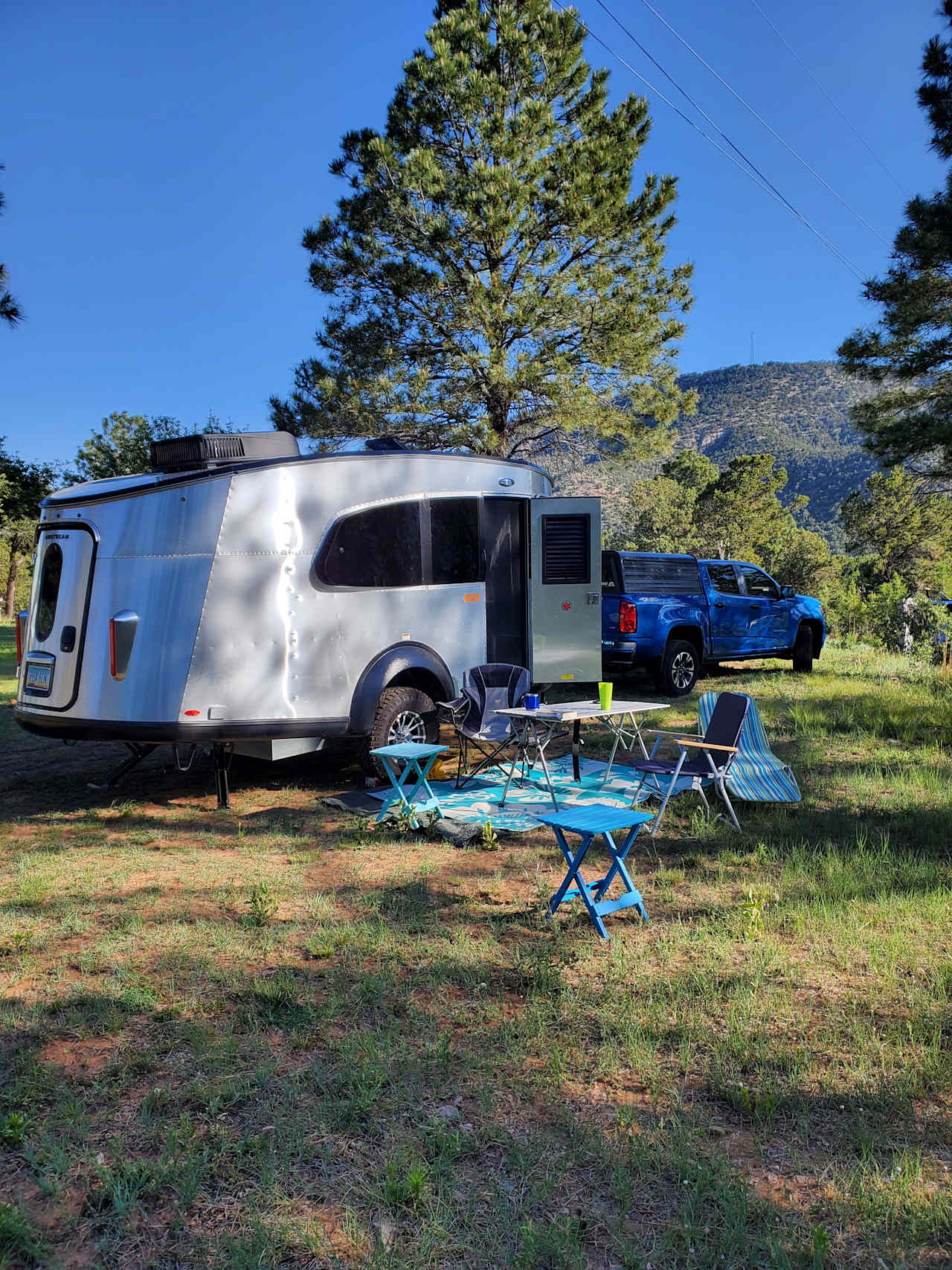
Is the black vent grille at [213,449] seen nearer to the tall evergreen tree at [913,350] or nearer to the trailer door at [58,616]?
the trailer door at [58,616]

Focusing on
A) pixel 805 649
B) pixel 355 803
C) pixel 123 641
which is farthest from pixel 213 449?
pixel 805 649

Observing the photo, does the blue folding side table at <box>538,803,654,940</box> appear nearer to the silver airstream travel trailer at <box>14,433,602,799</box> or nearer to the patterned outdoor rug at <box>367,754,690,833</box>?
the patterned outdoor rug at <box>367,754,690,833</box>

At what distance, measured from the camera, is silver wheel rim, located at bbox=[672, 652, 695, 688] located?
11180 mm

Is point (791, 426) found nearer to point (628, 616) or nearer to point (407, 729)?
point (628, 616)

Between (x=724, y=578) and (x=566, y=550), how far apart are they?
15.3ft

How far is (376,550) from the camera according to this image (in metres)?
7.15

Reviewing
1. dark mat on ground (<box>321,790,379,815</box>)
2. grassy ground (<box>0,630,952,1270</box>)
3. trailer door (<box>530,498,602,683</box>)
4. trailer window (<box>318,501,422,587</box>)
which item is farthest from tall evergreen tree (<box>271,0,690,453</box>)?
grassy ground (<box>0,630,952,1270</box>)

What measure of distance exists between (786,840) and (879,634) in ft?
42.0

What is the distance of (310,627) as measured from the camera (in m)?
6.70

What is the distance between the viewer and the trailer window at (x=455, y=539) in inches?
301

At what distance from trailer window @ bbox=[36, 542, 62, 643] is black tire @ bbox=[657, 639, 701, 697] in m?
6.96

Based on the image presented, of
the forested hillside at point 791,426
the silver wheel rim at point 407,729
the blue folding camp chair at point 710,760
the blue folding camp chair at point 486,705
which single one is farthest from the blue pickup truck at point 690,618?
the forested hillside at point 791,426

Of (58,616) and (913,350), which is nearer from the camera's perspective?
(58,616)

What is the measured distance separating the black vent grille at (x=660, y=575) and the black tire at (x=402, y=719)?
419cm
